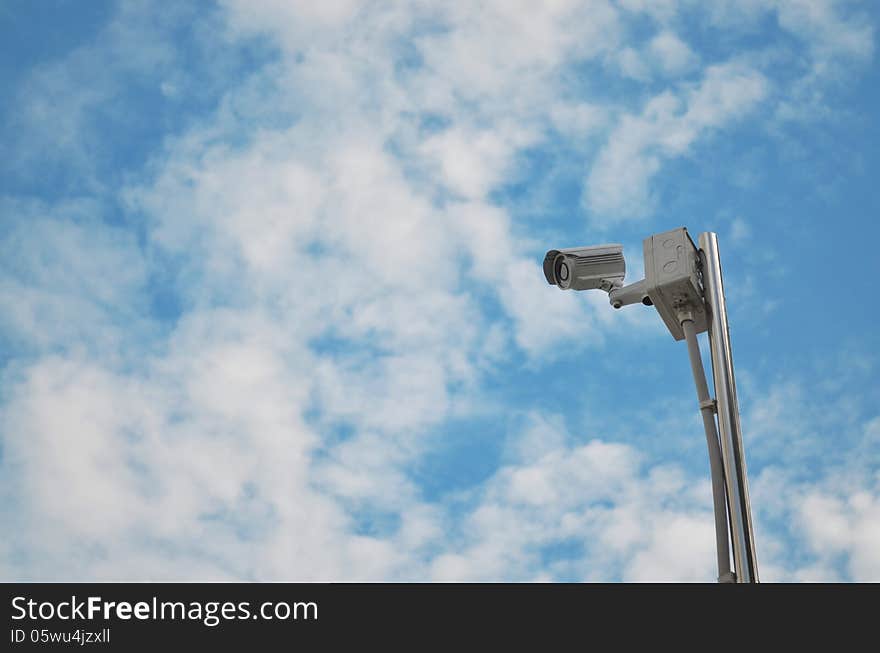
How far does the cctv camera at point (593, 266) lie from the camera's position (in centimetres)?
547

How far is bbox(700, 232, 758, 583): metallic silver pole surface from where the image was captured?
423 cm

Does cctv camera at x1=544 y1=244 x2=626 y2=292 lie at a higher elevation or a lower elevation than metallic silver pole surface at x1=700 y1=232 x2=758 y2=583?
higher

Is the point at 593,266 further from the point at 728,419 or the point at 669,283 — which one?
the point at 728,419

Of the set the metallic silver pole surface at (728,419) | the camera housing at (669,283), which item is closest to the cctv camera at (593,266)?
the camera housing at (669,283)

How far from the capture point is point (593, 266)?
5.47 meters

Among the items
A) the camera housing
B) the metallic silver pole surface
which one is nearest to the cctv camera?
the camera housing

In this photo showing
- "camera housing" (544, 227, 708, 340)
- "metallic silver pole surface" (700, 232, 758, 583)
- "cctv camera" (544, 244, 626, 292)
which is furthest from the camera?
"cctv camera" (544, 244, 626, 292)

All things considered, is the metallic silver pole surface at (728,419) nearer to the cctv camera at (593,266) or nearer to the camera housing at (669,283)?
the camera housing at (669,283)

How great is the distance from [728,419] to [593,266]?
1.25 metres

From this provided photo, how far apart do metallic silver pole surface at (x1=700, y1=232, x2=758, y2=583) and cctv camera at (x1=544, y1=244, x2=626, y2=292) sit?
566mm

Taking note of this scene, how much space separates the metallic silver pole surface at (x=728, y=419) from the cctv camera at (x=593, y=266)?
1.86ft

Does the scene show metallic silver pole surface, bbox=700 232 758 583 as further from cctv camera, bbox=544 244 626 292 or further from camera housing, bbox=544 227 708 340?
cctv camera, bbox=544 244 626 292

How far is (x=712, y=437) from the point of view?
178 inches
